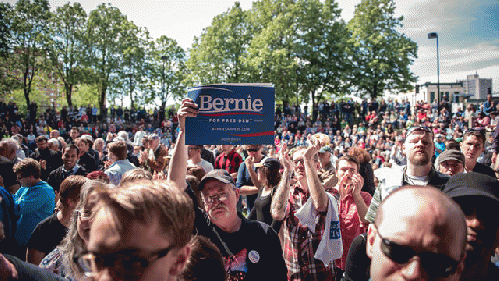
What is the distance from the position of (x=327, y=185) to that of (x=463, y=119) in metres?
19.0

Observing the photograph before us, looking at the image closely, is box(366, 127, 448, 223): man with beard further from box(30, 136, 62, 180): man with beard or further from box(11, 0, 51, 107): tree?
box(11, 0, 51, 107): tree

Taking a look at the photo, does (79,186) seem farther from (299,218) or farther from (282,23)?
(282,23)

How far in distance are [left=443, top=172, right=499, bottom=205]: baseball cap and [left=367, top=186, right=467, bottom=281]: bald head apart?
24.1 inches

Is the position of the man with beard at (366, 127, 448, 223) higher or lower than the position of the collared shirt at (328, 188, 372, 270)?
higher

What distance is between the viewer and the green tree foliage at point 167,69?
36.9 meters

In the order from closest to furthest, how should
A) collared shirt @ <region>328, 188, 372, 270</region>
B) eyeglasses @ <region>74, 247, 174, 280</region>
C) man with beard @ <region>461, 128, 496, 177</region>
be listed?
eyeglasses @ <region>74, 247, 174, 280</region> → collared shirt @ <region>328, 188, 372, 270</region> → man with beard @ <region>461, 128, 496, 177</region>

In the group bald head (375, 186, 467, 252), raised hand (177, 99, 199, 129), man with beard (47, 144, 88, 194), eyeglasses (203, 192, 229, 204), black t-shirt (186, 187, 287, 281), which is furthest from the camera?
man with beard (47, 144, 88, 194)

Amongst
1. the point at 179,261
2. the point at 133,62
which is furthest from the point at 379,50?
the point at 179,261

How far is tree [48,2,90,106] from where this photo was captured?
102ft

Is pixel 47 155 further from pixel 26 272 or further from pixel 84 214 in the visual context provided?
pixel 26 272

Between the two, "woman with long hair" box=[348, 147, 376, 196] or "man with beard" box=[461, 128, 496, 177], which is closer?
"man with beard" box=[461, 128, 496, 177]

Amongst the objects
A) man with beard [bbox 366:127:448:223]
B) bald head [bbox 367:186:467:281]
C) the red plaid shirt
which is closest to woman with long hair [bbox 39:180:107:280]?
bald head [bbox 367:186:467:281]

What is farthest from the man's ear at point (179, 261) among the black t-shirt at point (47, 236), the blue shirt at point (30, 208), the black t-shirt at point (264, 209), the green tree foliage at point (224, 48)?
the green tree foliage at point (224, 48)

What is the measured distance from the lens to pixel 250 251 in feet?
7.50
